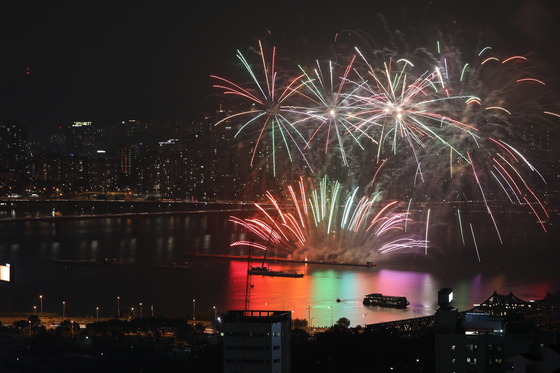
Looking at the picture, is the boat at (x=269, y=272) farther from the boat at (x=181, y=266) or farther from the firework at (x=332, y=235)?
the boat at (x=181, y=266)

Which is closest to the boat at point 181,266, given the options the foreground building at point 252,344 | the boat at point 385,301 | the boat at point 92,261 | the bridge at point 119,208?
the boat at point 92,261

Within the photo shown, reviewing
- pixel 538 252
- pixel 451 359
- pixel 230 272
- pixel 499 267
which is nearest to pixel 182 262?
pixel 230 272

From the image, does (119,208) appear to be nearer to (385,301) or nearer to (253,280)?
(253,280)

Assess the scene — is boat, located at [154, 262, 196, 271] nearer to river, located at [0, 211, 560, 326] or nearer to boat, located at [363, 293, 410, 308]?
river, located at [0, 211, 560, 326]

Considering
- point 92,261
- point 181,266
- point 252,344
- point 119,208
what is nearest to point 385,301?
point 181,266

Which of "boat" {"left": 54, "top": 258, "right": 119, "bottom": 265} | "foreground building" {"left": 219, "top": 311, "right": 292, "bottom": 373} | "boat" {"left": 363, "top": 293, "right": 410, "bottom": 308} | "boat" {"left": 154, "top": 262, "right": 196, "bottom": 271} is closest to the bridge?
"boat" {"left": 54, "top": 258, "right": 119, "bottom": 265}
